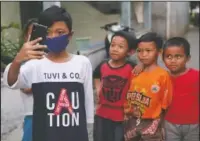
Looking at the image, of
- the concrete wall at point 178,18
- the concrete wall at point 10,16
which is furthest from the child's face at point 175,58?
the concrete wall at point 178,18

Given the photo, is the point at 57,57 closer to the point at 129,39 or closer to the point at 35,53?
the point at 35,53

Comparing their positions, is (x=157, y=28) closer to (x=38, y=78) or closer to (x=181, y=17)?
(x=181, y=17)

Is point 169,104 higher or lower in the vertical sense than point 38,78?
lower

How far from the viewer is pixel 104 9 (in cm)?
985

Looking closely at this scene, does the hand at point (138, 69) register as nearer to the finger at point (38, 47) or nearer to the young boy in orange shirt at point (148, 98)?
the young boy in orange shirt at point (148, 98)

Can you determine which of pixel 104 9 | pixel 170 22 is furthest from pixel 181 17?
pixel 104 9

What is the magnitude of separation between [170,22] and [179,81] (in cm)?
1210

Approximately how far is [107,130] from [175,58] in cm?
84

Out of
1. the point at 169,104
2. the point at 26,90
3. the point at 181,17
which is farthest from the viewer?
the point at 181,17

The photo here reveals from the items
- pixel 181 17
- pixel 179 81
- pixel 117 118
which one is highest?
pixel 181 17

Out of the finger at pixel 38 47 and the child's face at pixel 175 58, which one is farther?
the child's face at pixel 175 58

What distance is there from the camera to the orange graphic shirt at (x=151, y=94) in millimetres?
3045

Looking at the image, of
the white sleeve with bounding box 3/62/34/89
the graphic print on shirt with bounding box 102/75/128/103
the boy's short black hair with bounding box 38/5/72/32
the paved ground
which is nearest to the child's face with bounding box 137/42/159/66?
the graphic print on shirt with bounding box 102/75/128/103

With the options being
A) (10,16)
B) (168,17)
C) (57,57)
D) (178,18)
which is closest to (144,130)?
(57,57)
